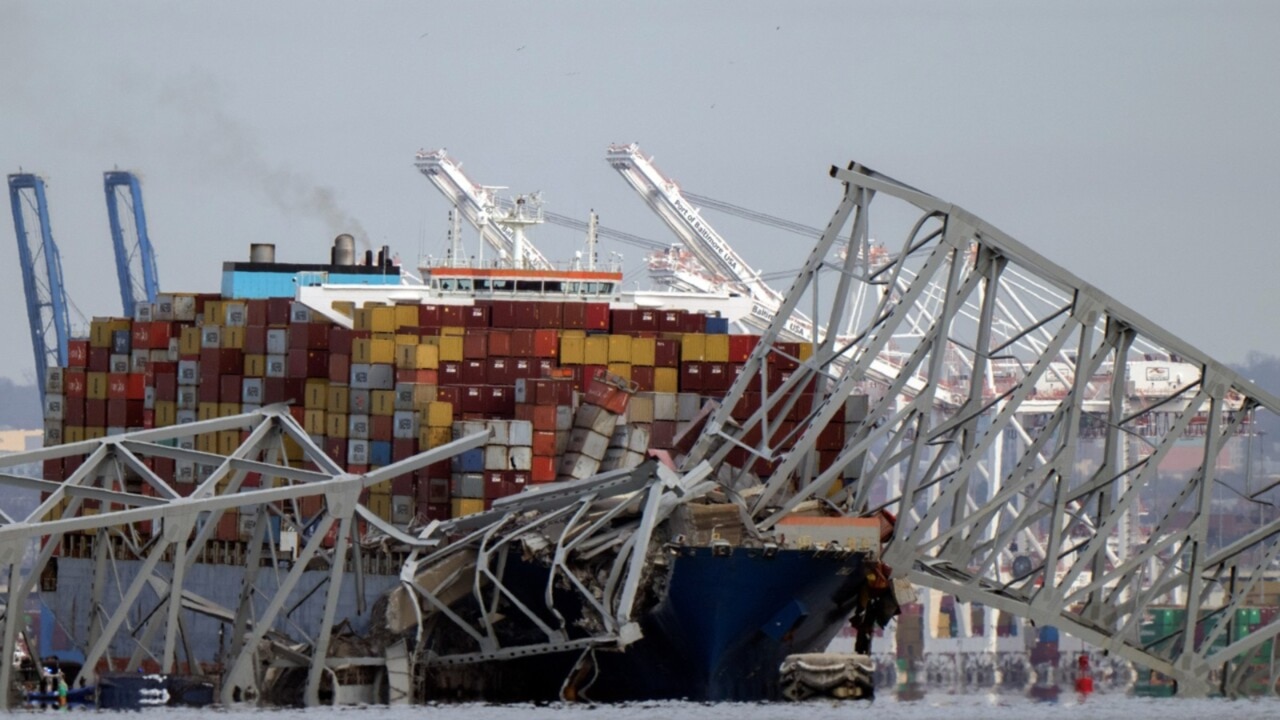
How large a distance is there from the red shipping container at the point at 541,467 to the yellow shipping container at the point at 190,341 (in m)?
18.8

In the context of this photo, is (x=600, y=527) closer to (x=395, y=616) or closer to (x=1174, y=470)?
(x=395, y=616)

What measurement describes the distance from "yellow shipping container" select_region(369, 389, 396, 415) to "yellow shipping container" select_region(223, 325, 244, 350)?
845 centimetres

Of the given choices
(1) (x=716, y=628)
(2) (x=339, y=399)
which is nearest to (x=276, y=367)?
(2) (x=339, y=399)

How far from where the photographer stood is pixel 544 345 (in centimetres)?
7250

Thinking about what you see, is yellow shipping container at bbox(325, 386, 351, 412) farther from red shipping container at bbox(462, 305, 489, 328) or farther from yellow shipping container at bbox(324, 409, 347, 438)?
red shipping container at bbox(462, 305, 489, 328)

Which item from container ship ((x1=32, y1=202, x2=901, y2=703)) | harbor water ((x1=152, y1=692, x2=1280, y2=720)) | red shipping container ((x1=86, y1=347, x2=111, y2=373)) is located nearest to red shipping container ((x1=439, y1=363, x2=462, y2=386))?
container ship ((x1=32, y1=202, x2=901, y2=703))

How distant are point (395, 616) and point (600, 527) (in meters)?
5.25

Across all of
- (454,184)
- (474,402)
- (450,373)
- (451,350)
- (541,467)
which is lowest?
(541,467)

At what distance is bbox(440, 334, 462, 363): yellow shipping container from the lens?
72500 millimetres

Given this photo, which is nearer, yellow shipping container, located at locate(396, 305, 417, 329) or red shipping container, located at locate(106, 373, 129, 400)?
yellow shipping container, located at locate(396, 305, 417, 329)

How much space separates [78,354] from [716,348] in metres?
28.1

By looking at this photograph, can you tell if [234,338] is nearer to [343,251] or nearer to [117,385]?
[117,385]

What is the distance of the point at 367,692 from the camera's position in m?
58.2

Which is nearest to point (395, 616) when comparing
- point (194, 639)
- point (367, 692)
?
point (367, 692)
